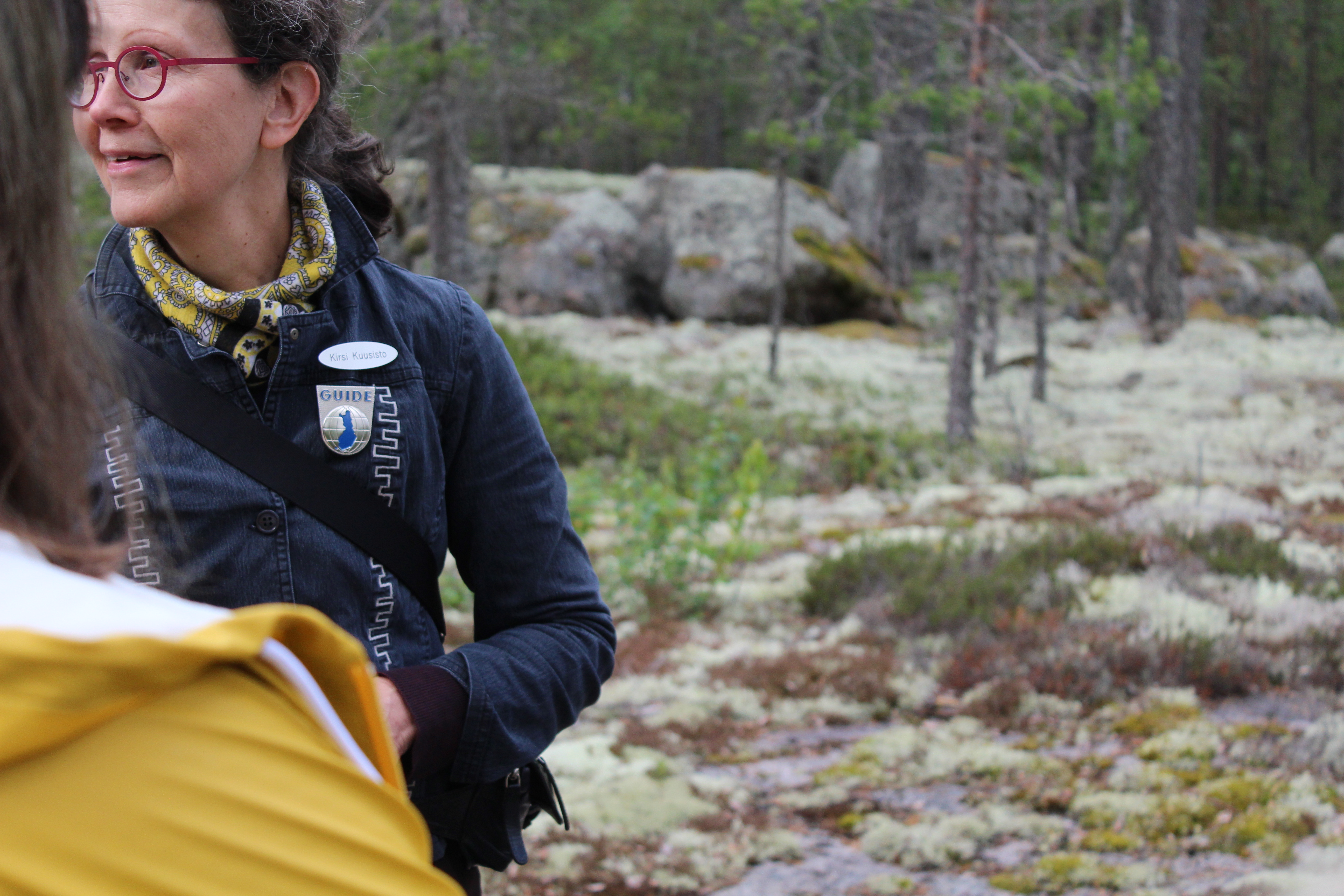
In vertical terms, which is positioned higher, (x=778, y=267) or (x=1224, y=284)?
(x=778, y=267)

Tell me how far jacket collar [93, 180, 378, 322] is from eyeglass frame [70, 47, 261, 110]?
21 centimetres

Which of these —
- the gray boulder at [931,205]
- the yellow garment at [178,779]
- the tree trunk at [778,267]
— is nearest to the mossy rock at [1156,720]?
the yellow garment at [178,779]

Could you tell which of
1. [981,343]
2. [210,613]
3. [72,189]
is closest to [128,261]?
[72,189]

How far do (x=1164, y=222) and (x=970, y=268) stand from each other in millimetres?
10268

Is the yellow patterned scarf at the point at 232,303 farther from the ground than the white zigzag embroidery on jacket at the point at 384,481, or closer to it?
farther from the ground

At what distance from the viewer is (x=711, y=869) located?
4129 millimetres

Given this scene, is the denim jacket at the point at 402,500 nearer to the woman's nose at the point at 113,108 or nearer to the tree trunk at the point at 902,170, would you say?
the woman's nose at the point at 113,108

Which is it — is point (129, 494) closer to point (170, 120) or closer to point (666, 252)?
point (170, 120)

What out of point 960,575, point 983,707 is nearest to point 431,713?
point 983,707

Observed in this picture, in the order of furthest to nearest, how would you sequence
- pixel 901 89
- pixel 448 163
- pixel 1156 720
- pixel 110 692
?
1. pixel 448 163
2. pixel 901 89
3. pixel 1156 720
4. pixel 110 692

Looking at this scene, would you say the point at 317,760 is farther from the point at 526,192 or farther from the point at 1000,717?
the point at 526,192

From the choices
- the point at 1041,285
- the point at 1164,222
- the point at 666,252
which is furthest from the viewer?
the point at 666,252

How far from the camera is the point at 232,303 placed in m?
1.59

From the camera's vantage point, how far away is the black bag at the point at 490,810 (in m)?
1.69
